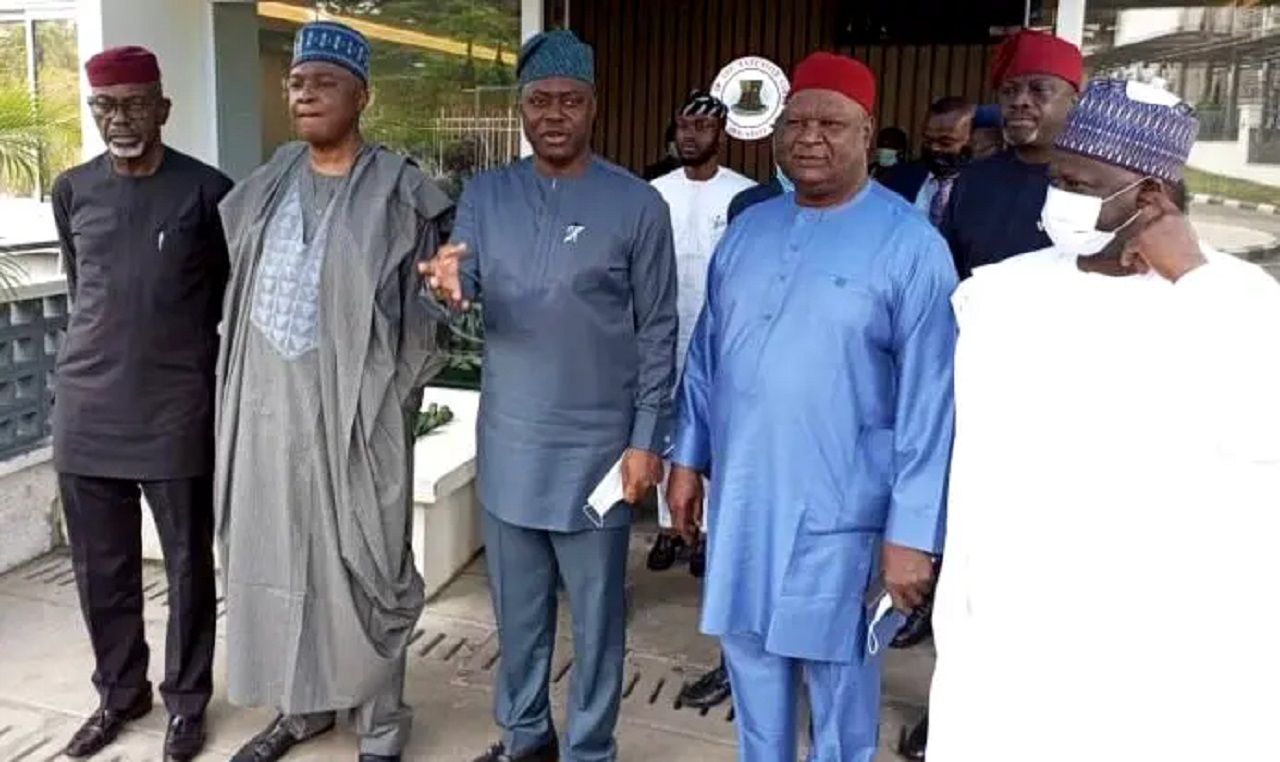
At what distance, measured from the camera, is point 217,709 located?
3.28 meters

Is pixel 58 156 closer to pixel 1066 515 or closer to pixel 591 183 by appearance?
pixel 591 183

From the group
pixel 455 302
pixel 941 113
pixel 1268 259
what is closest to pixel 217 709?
pixel 455 302

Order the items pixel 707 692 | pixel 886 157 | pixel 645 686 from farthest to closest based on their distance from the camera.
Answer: pixel 886 157, pixel 645 686, pixel 707 692

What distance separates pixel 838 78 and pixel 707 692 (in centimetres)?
194

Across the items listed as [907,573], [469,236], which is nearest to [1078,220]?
[907,573]

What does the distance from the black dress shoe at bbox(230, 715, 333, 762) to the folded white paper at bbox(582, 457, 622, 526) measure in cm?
108

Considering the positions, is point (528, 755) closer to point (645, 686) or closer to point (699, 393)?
point (645, 686)

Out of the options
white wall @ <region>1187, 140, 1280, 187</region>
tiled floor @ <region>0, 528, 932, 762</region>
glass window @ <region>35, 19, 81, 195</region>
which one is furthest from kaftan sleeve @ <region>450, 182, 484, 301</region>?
white wall @ <region>1187, 140, 1280, 187</region>

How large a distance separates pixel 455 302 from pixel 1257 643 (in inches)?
64.3

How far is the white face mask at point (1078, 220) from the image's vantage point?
1822mm

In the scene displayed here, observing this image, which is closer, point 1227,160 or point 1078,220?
point 1078,220

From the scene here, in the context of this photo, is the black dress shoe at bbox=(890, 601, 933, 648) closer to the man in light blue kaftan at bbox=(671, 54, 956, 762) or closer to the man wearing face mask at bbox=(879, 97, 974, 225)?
the man wearing face mask at bbox=(879, 97, 974, 225)

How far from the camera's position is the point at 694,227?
4.16 meters

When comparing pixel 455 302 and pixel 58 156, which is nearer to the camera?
pixel 455 302
